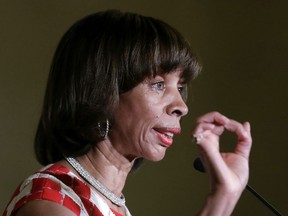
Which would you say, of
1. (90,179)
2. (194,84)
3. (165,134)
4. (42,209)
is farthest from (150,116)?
(194,84)

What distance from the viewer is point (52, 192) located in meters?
0.87

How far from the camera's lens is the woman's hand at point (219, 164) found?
2.46 ft

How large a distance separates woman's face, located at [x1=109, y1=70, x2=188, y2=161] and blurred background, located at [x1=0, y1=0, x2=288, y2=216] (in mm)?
1022

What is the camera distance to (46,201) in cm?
85

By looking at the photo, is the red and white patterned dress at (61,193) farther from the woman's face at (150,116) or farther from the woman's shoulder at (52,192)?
the woman's face at (150,116)

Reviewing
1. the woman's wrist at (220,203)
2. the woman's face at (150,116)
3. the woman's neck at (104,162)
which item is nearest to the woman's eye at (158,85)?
the woman's face at (150,116)

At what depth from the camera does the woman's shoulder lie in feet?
2.79

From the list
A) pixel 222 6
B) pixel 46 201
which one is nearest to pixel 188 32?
→ pixel 222 6

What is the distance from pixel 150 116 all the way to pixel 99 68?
123 millimetres

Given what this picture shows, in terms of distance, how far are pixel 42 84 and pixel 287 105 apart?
0.86m

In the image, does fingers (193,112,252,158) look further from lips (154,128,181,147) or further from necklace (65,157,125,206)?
necklace (65,157,125,206)

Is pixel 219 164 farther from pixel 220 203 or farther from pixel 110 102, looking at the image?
pixel 110 102

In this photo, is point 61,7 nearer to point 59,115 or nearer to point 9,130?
point 9,130

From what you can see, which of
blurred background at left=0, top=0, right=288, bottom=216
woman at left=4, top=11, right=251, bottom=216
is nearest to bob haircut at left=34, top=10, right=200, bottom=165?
woman at left=4, top=11, right=251, bottom=216
